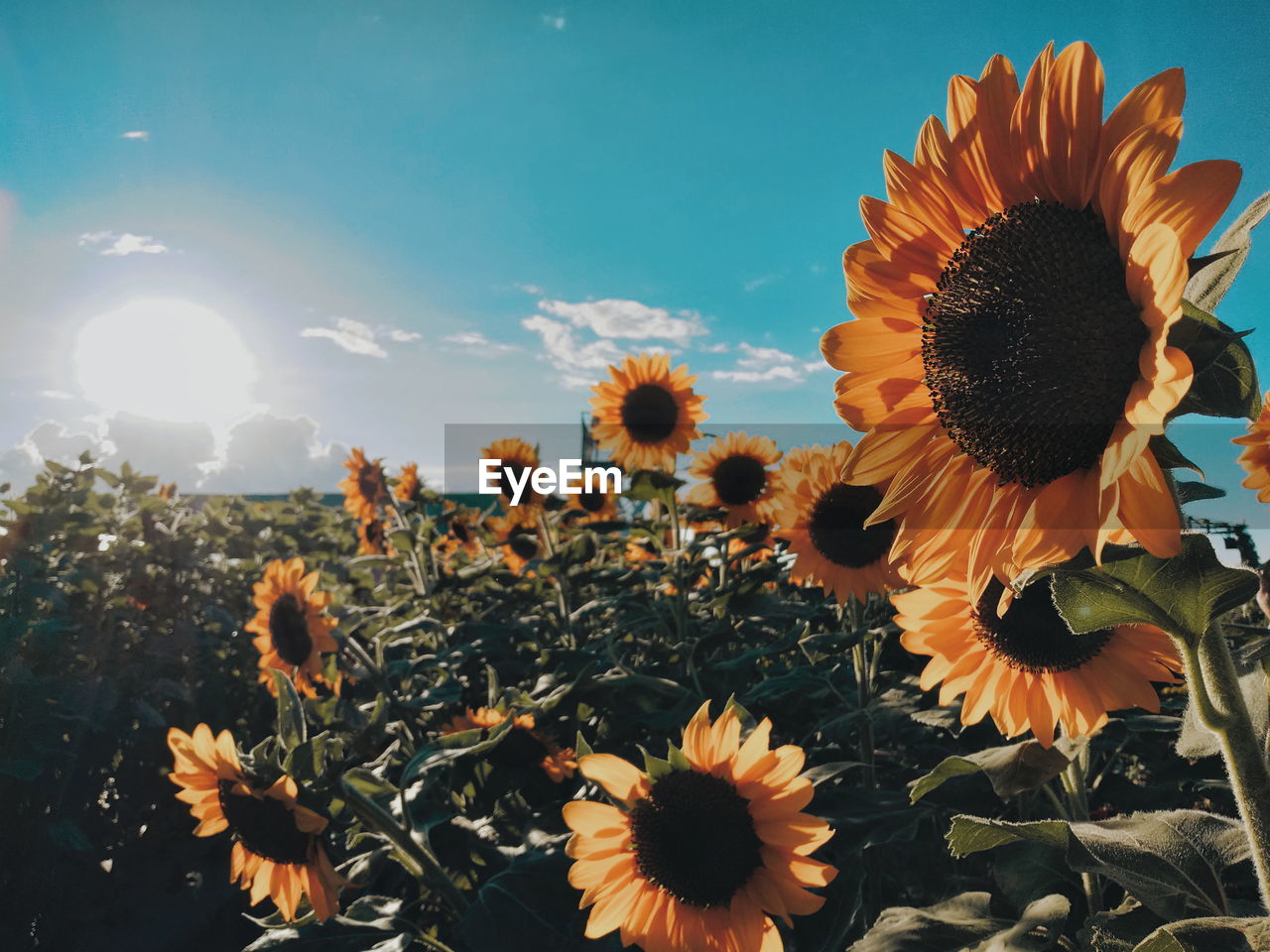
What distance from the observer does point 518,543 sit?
5406 mm

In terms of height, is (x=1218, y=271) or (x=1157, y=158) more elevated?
(x=1157, y=158)

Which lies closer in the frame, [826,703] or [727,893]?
[727,893]

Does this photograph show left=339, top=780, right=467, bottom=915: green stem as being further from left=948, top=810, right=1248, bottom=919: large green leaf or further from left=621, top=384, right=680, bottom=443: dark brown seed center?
left=621, top=384, right=680, bottom=443: dark brown seed center

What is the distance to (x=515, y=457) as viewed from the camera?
18.2 ft

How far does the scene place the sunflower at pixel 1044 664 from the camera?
1443 millimetres

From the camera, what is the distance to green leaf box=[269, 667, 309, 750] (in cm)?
204

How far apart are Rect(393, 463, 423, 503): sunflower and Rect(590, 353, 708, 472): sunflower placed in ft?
8.81

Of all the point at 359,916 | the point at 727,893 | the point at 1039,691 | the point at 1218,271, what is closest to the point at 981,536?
the point at 1218,271

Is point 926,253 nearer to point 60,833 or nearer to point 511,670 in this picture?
point 511,670

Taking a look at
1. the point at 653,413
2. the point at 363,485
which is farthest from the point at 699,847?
the point at 363,485

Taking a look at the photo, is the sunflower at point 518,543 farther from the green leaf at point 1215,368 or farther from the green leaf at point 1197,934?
the green leaf at point 1215,368

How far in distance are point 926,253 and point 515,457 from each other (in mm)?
4727

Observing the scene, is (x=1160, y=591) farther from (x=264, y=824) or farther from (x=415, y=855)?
(x=264, y=824)

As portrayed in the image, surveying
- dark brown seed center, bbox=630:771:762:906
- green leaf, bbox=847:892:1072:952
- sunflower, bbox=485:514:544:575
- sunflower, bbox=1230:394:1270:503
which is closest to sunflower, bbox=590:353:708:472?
sunflower, bbox=485:514:544:575
